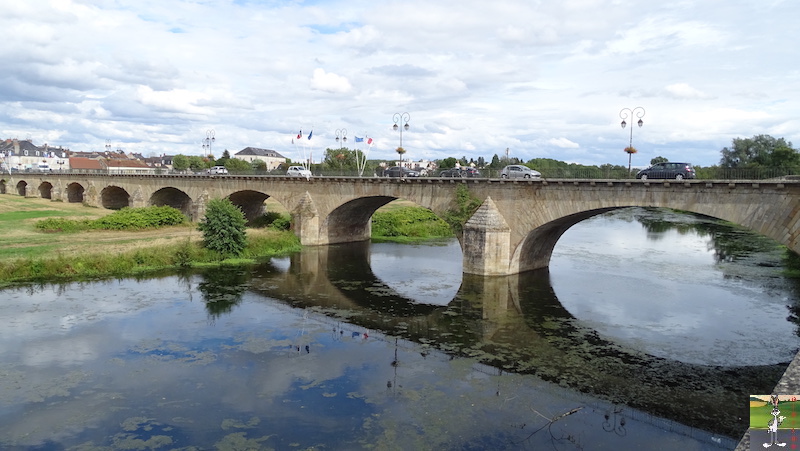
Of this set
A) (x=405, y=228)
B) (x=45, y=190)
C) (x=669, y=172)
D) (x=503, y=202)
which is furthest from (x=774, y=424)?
(x=45, y=190)

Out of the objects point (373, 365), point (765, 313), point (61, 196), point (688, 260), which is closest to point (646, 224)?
point (688, 260)

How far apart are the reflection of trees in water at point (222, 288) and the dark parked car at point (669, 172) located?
79.4 feet

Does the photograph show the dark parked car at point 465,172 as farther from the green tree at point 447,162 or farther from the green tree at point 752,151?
the green tree at point 447,162

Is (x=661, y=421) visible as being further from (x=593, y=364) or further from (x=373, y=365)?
(x=373, y=365)

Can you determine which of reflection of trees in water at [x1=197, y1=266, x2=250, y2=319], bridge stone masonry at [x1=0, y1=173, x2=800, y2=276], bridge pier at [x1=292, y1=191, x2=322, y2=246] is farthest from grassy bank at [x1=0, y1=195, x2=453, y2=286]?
bridge stone masonry at [x1=0, y1=173, x2=800, y2=276]

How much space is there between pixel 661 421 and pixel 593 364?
15.6 ft

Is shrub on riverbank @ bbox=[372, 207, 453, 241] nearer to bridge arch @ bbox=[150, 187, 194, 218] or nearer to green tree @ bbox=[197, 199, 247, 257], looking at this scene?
green tree @ bbox=[197, 199, 247, 257]

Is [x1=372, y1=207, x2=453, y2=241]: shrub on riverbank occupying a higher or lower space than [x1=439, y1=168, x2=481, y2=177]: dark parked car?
lower

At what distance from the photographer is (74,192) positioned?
8556cm

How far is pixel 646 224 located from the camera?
232 feet

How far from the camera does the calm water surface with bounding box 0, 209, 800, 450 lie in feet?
52.6

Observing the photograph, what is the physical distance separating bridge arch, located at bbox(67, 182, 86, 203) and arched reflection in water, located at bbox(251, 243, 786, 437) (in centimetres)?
6157

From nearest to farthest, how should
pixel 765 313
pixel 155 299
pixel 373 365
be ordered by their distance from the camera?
pixel 373 365, pixel 765 313, pixel 155 299

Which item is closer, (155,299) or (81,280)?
(155,299)
